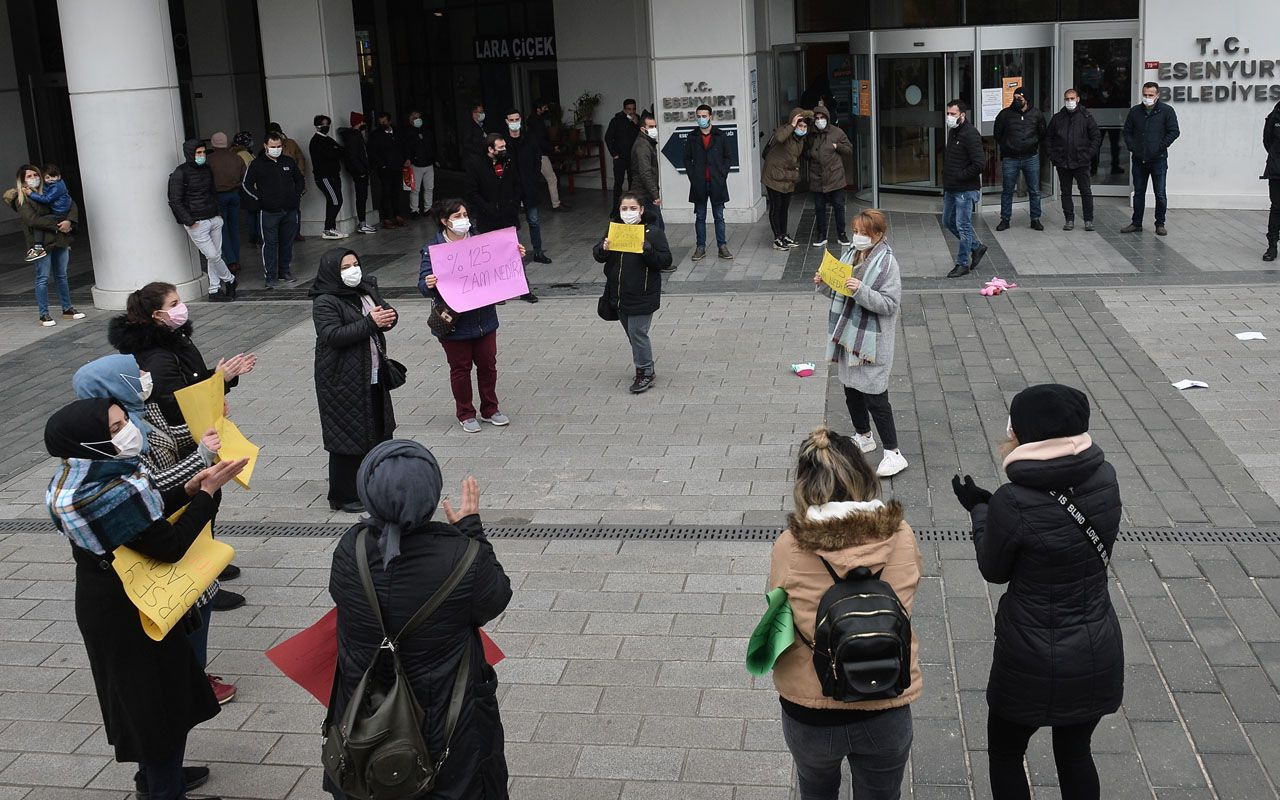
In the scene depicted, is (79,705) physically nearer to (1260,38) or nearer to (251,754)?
(251,754)

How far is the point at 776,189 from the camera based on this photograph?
16.1m

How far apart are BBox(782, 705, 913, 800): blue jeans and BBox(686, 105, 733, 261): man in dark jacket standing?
1200 centimetres

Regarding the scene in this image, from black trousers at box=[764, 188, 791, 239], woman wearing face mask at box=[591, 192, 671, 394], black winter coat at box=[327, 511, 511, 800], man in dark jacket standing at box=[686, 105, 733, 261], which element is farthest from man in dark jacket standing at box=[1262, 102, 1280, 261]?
black winter coat at box=[327, 511, 511, 800]

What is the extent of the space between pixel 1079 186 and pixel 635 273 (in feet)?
28.0

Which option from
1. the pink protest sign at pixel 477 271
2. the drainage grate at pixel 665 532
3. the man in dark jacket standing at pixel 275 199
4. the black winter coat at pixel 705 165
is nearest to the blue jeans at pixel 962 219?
the black winter coat at pixel 705 165

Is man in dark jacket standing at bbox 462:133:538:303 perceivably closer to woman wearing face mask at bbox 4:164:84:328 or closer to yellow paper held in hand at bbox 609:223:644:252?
woman wearing face mask at bbox 4:164:84:328

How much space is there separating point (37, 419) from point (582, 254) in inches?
293

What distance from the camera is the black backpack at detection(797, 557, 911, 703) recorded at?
3775mm

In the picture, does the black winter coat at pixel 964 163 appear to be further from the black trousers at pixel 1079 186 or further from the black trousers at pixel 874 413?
the black trousers at pixel 874 413

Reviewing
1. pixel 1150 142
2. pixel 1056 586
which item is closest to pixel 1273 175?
pixel 1150 142

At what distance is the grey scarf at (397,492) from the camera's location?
3848 mm

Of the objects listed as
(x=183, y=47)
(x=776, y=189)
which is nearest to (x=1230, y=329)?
(x=776, y=189)

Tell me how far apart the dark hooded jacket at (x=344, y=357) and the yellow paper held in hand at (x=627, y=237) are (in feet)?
8.39

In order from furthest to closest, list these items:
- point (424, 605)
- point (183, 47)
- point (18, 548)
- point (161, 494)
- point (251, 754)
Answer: point (183, 47) < point (18, 548) < point (251, 754) < point (161, 494) < point (424, 605)
